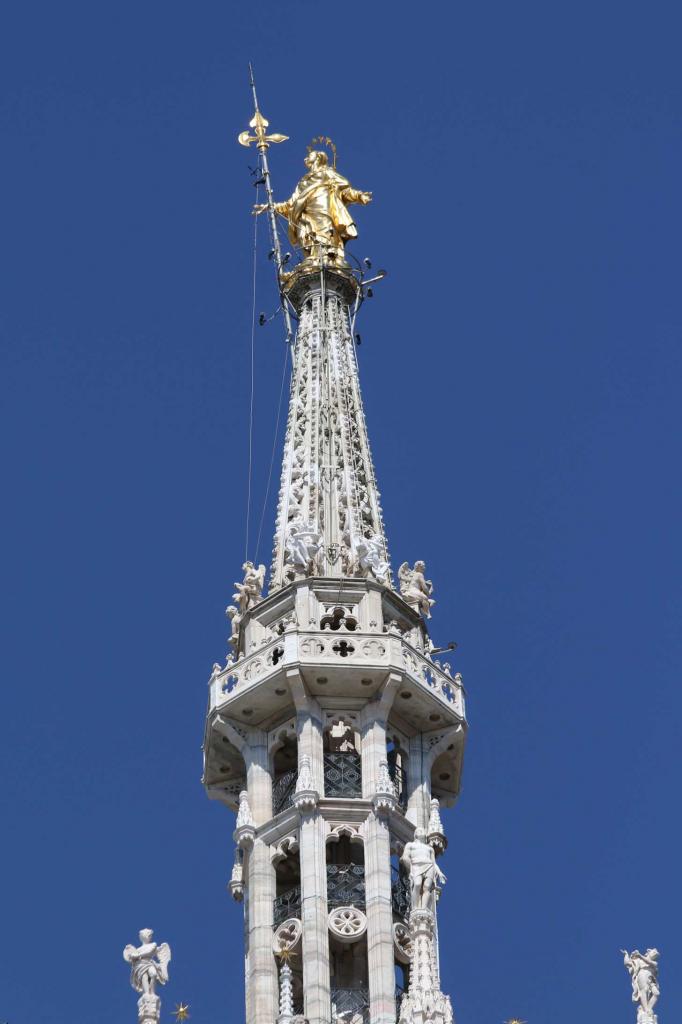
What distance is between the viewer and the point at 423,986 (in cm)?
7581

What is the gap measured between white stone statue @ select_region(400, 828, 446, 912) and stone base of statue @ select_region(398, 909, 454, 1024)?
35 centimetres

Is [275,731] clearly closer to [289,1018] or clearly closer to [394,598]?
[394,598]

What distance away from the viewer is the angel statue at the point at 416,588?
8738 centimetres

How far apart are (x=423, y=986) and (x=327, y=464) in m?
18.5

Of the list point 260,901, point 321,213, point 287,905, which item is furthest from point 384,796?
point 321,213

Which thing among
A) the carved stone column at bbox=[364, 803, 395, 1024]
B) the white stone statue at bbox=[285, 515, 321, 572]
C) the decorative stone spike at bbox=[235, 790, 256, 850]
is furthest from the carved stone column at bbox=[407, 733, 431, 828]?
the white stone statue at bbox=[285, 515, 321, 572]

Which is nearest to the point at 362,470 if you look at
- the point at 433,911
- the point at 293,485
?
the point at 293,485

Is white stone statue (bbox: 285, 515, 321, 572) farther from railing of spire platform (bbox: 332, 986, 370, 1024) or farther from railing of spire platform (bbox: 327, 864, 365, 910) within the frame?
railing of spire platform (bbox: 332, 986, 370, 1024)

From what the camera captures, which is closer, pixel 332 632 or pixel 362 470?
pixel 332 632

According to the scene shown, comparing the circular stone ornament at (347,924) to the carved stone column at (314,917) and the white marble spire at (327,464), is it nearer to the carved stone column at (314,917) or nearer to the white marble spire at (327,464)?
the carved stone column at (314,917)

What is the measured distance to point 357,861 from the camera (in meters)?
82.4

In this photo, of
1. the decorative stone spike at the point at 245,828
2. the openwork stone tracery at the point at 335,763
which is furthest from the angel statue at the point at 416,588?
the decorative stone spike at the point at 245,828

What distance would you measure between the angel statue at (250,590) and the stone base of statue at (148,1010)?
520 inches

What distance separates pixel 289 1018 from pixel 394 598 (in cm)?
1367
